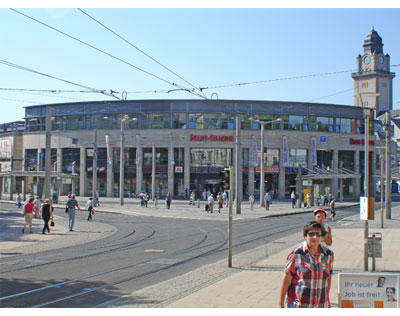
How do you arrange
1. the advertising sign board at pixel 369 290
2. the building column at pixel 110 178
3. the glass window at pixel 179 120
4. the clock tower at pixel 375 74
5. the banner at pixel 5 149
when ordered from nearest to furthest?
the advertising sign board at pixel 369 290 → the glass window at pixel 179 120 → the building column at pixel 110 178 → the banner at pixel 5 149 → the clock tower at pixel 375 74

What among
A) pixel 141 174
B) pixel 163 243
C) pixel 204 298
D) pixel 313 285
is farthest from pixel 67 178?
pixel 313 285

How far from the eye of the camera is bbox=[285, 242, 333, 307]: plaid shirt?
5.34 meters

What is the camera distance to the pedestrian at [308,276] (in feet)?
17.5

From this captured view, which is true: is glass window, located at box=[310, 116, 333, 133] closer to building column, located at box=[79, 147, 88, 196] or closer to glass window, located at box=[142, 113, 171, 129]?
glass window, located at box=[142, 113, 171, 129]

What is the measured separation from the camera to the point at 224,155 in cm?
6356

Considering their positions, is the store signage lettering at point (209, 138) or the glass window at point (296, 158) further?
the glass window at point (296, 158)

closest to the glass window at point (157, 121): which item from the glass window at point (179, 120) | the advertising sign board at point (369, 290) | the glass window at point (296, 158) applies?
the glass window at point (179, 120)

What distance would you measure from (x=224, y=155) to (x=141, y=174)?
11.0 m

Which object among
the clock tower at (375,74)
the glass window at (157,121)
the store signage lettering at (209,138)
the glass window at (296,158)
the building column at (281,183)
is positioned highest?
the clock tower at (375,74)

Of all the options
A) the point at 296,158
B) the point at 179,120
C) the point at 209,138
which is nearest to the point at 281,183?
the point at 296,158

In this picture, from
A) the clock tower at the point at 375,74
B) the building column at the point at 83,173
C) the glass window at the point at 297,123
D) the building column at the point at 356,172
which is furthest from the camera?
the clock tower at the point at 375,74

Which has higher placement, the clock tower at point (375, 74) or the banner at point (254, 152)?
the clock tower at point (375, 74)

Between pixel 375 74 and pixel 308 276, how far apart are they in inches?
4896

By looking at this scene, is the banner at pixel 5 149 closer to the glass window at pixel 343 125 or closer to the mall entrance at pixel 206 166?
the mall entrance at pixel 206 166
